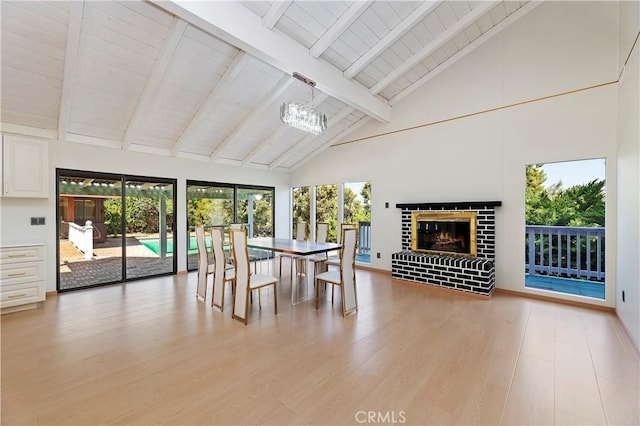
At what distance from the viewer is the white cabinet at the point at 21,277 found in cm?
344

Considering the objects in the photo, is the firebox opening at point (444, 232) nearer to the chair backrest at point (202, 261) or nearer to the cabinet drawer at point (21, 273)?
the chair backrest at point (202, 261)

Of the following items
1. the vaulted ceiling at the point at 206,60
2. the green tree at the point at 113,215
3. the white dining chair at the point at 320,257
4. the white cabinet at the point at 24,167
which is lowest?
the white dining chair at the point at 320,257

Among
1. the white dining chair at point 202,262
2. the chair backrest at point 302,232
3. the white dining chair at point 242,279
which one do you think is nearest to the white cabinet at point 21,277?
the white dining chair at point 202,262

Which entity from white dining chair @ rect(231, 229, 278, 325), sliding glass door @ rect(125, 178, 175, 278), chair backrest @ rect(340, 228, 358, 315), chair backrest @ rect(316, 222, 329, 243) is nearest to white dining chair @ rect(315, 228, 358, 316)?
chair backrest @ rect(340, 228, 358, 315)

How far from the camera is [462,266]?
428 centimetres

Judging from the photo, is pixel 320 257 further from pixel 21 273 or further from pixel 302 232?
pixel 21 273

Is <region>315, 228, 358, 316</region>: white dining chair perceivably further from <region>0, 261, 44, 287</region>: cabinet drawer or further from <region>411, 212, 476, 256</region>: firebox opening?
<region>0, 261, 44, 287</region>: cabinet drawer

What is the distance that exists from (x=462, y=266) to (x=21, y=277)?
5.97m

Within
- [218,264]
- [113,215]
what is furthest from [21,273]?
[218,264]

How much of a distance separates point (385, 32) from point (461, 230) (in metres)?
3.20

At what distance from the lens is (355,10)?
3172 mm

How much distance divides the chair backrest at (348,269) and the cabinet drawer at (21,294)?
393 cm

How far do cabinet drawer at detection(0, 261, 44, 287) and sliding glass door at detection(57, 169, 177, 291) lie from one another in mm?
791

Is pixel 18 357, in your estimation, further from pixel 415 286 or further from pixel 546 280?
pixel 546 280
